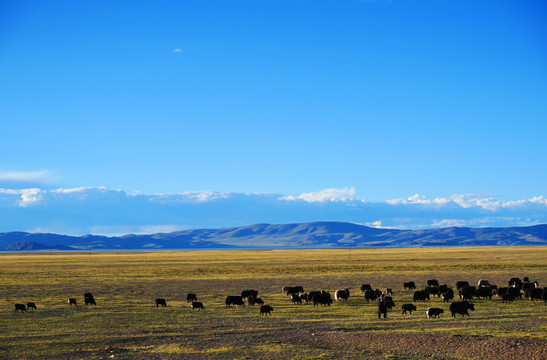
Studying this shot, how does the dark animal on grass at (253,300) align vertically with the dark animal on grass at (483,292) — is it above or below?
below

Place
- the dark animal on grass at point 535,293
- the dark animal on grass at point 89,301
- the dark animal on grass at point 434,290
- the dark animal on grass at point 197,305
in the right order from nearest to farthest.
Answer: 1. the dark animal on grass at point 197,305
2. the dark animal on grass at point 535,293
3. the dark animal on grass at point 89,301
4. the dark animal on grass at point 434,290

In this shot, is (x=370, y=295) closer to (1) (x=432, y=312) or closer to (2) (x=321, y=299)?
(2) (x=321, y=299)

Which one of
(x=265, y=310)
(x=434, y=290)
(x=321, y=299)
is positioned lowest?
(x=265, y=310)

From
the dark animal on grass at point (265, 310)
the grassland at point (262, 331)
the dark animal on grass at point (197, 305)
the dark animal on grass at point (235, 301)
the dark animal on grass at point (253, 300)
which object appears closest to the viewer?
the grassland at point (262, 331)

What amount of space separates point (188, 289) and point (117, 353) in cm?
2342

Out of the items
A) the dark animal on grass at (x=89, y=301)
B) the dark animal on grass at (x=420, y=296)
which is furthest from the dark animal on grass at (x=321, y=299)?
the dark animal on grass at (x=89, y=301)

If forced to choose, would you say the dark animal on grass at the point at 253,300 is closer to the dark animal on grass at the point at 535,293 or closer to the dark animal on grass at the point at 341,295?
the dark animal on grass at the point at 341,295

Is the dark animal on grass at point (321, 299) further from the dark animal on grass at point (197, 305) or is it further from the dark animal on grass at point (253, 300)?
the dark animal on grass at point (197, 305)

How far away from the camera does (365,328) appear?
69.4ft

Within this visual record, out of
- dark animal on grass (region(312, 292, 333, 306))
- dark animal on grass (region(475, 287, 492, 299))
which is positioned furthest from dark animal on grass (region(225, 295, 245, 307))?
dark animal on grass (region(475, 287, 492, 299))

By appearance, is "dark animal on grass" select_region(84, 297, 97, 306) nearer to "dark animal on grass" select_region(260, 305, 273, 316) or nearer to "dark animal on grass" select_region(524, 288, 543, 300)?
"dark animal on grass" select_region(260, 305, 273, 316)

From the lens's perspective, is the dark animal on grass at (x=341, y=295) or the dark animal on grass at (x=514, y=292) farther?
the dark animal on grass at (x=341, y=295)

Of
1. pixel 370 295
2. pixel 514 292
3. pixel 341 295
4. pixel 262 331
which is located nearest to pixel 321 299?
pixel 341 295

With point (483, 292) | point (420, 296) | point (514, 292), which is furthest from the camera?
point (483, 292)
